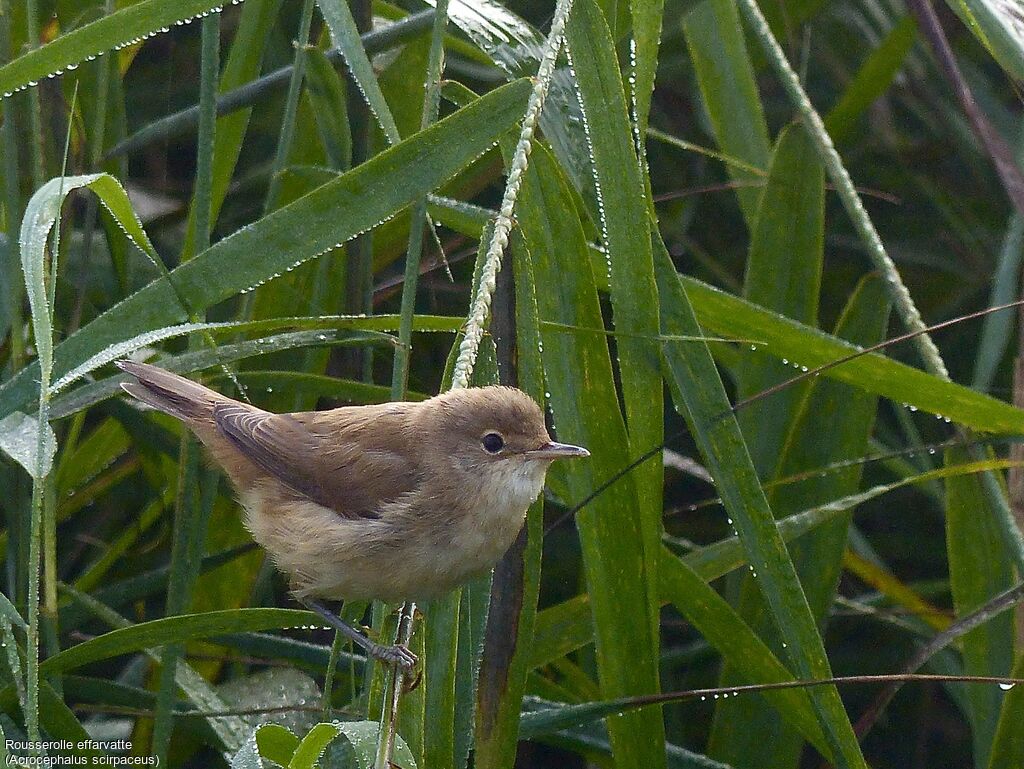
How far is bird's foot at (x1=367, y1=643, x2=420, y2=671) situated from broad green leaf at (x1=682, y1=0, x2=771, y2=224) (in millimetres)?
1525

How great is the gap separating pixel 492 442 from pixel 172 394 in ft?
1.99

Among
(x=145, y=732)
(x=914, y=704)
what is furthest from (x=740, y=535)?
(x=914, y=704)

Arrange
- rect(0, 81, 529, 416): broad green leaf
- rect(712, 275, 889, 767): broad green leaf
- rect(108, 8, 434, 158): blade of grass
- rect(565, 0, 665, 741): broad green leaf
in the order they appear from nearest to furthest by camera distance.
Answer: rect(0, 81, 529, 416): broad green leaf
rect(565, 0, 665, 741): broad green leaf
rect(108, 8, 434, 158): blade of grass
rect(712, 275, 889, 767): broad green leaf

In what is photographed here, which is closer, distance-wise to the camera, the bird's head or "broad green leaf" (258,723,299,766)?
"broad green leaf" (258,723,299,766)

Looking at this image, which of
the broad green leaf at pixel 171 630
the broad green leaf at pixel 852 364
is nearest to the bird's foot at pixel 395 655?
the broad green leaf at pixel 171 630

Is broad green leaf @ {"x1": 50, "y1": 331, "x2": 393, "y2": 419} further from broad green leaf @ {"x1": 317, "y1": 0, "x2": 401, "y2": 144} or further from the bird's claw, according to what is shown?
the bird's claw

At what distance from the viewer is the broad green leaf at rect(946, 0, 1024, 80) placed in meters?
1.80

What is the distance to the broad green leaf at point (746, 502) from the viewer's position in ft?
6.02

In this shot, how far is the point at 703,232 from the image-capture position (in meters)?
3.88

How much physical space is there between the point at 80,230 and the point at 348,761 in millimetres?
1860

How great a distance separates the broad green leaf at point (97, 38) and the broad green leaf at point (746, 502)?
2.76 ft

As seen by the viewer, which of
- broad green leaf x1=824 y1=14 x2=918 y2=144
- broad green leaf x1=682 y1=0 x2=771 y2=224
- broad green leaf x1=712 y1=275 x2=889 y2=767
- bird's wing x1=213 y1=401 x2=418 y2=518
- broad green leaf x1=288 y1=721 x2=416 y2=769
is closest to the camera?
broad green leaf x1=288 y1=721 x2=416 y2=769

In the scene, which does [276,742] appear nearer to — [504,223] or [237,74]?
[504,223]

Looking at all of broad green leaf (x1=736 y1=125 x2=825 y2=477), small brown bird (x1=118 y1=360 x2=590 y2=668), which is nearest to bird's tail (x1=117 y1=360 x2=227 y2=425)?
small brown bird (x1=118 y1=360 x2=590 y2=668)
